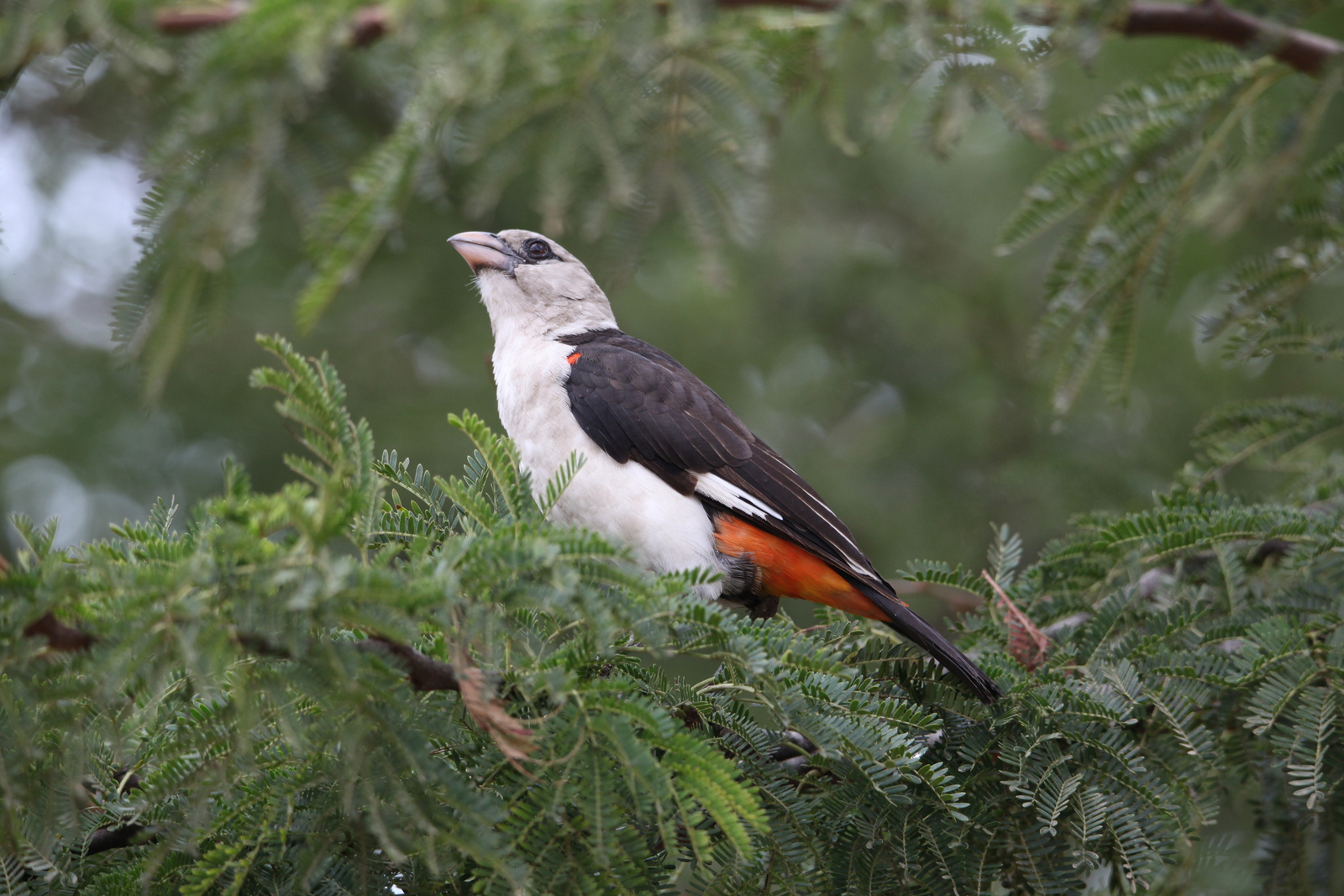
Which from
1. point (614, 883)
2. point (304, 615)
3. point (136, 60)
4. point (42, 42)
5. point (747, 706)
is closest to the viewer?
point (304, 615)

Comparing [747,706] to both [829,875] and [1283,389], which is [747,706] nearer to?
[829,875]

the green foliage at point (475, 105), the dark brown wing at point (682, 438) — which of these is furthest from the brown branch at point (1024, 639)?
the green foliage at point (475, 105)

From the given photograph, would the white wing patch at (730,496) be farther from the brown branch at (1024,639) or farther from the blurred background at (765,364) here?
the blurred background at (765,364)

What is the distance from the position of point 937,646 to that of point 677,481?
128cm

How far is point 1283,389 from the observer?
6.89 meters

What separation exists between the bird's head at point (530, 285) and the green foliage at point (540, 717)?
1852mm

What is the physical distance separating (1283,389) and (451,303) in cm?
593

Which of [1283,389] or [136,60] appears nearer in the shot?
[136,60]

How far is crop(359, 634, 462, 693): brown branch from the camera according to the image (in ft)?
6.23

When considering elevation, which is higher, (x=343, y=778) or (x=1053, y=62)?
(x=1053, y=62)

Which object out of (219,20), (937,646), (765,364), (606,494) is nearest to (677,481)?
(606,494)

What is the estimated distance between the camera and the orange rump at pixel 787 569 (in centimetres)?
353

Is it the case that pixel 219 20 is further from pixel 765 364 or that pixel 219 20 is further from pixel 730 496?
pixel 765 364

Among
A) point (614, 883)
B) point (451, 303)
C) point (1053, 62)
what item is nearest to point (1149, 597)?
point (1053, 62)
